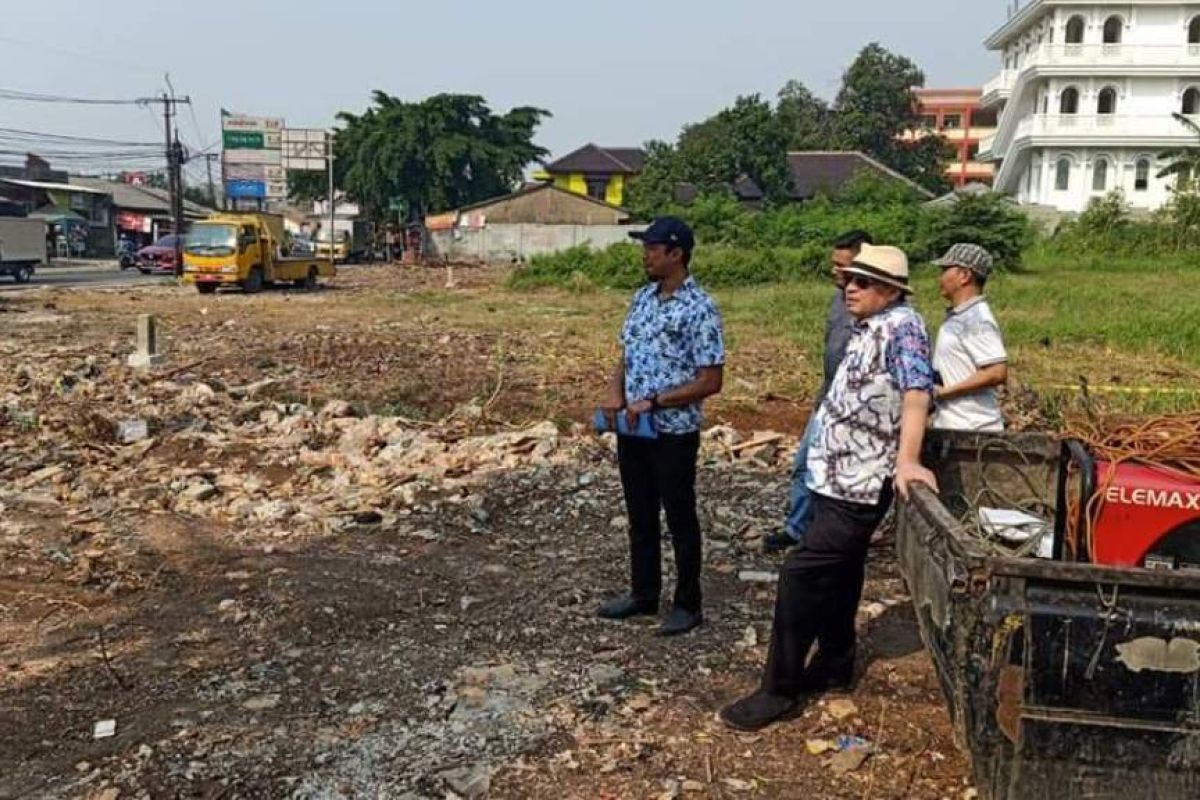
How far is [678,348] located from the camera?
427cm

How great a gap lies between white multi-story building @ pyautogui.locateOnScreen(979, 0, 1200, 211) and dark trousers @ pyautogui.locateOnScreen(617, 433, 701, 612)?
157ft

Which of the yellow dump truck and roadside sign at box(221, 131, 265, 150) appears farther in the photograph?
roadside sign at box(221, 131, 265, 150)

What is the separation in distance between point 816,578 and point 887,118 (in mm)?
69847

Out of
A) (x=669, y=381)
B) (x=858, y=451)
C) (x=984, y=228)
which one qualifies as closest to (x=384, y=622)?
(x=669, y=381)

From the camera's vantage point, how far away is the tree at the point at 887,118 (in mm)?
68375

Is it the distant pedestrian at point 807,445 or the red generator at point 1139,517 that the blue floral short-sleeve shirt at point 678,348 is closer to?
the distant pedestrian at point 807,445

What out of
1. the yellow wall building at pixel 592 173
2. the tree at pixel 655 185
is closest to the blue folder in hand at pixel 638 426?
the tree at pixel 655 185

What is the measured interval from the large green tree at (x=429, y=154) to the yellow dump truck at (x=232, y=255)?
67.6 feet

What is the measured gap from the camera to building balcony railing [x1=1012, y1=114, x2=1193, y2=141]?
46625 millimetres

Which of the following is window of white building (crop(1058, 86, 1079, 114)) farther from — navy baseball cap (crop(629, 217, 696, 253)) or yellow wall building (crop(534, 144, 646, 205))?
navy baseball cap (crop(629, 217, 696, 253))

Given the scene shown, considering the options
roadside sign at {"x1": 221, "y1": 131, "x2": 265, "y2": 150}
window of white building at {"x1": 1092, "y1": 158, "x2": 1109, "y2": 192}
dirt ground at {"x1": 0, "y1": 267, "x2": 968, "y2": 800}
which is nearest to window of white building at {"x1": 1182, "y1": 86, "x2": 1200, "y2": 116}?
→ window of white building at {"x1": 1092, "y1": 158, "x2": 1109, "y2": 192}

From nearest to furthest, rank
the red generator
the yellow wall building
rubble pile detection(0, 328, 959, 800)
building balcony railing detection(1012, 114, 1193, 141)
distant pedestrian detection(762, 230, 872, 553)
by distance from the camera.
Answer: the red generator → rubble pile detection(0, 328, 959, 800) → distant pedestrian detection(762, 230, 872, 553) → building balcony railing detection(1012, 114, 1193, 141) → the yellow wall building

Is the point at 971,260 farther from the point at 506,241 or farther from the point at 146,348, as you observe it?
the point at 506,241

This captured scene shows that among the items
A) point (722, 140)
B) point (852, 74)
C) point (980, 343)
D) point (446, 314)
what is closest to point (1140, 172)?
point (722, 140)
